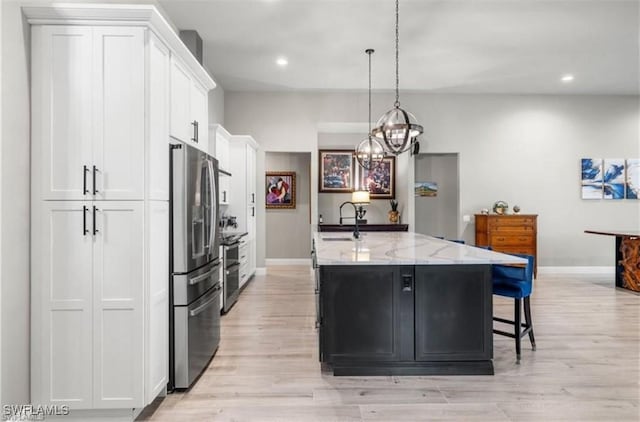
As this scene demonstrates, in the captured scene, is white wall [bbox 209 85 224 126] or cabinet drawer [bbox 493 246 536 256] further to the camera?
cabinet drawer [bbox 493 246 536 256]

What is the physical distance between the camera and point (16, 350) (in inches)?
76.5

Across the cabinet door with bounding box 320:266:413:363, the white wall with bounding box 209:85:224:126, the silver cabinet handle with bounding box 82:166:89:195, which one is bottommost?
the cabinet door with bounding box 320:266:413:363

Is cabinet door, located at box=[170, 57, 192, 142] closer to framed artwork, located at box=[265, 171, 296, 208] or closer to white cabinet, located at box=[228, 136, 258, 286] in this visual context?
white cabinet, located at box=[228, 136, 258, 286]

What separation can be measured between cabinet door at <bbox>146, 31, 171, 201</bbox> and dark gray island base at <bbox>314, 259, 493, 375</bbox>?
1311mm

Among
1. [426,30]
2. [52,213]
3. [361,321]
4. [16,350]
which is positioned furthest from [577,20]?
[16,350]

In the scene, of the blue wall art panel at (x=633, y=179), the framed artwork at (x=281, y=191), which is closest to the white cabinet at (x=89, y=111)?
the framed artwork at (x=281, y=191)

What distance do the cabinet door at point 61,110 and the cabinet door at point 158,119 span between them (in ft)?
1.08

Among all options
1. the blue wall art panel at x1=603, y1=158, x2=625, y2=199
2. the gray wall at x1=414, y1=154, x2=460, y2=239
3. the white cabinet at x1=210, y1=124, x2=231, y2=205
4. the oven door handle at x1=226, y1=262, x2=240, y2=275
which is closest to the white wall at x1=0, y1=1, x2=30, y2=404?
the oven door handle at x1=226, y1=262, x2=240, y2=275

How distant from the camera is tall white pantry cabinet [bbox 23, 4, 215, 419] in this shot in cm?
204

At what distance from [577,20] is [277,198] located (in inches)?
234

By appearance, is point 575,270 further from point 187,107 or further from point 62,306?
point 62,306

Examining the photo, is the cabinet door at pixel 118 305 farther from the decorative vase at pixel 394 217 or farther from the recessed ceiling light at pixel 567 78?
Result: the recessed ceiling light at pixel 567 78

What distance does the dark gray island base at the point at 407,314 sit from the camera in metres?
2.67

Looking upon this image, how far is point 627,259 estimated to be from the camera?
18.1ft
